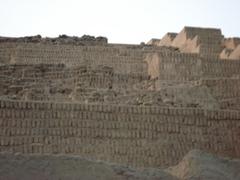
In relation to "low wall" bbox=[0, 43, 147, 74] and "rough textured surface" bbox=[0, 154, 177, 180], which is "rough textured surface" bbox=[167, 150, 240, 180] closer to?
"rough textured surface" bbox=[0, 154, 177, 180]

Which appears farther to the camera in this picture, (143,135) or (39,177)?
(143,135)

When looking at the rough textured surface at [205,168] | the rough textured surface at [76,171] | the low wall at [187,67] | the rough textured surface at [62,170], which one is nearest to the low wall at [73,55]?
the low wall at [187,67]

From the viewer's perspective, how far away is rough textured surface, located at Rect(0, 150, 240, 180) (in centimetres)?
561

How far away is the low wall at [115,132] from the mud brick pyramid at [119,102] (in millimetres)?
13

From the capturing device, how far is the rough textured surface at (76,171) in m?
5.61

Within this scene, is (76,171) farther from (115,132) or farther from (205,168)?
(115,132)

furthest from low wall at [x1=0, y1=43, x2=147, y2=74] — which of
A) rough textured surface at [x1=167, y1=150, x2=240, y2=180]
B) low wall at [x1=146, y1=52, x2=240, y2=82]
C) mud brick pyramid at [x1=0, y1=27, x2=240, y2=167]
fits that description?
rough textured surface at [x1=167, y1=150, x2=240, y2=180]

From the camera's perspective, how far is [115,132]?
8.55m

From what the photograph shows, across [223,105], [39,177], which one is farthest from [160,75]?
[39,177]

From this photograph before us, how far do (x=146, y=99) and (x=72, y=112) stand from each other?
6.34 feet

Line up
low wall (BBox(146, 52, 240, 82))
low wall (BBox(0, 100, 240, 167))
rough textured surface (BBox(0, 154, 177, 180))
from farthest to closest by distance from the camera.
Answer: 1. low wall (BBox(146, 52, 240, 82))
2. low wall (BBox(0, 100, 240, 167))
3. rough textured surface (BBox(0, 154, 177, 180))

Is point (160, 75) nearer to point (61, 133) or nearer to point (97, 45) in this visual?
point (97, 45)

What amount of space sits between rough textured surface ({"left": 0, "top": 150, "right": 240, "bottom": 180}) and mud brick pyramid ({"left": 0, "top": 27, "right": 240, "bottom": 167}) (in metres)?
2.22

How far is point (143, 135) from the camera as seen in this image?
8562 mm
